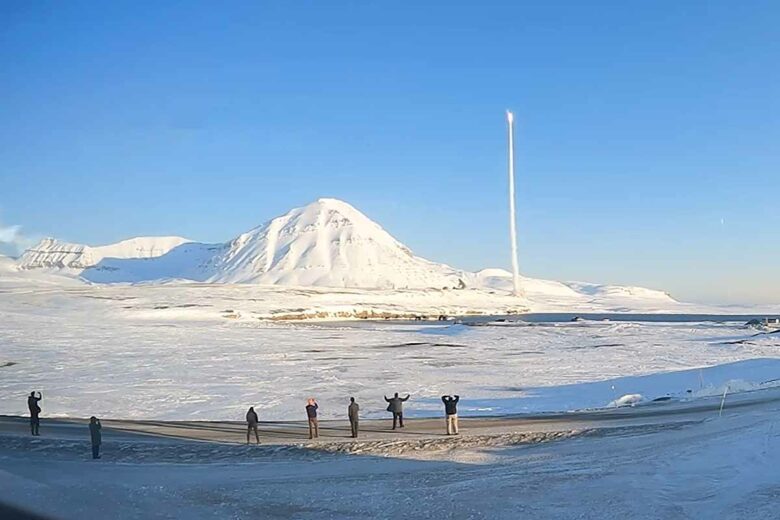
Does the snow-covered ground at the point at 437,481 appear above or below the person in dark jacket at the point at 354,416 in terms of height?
below

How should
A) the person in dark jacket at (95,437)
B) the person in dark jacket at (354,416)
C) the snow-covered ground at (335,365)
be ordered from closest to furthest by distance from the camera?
the person in dark jacket at (95,437)
the person in dark jacket at (354,416)
the snow-covered ground at (335,365)

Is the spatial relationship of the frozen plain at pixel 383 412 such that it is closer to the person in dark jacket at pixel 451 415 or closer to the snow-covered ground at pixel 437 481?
the snow-covered ground at pixel 437 481

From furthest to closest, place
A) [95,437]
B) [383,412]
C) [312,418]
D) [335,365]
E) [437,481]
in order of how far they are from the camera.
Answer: [335,365], [383,412], [312,418], [95,437], [437,481]

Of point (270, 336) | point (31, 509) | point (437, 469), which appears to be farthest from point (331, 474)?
point (270, 336)

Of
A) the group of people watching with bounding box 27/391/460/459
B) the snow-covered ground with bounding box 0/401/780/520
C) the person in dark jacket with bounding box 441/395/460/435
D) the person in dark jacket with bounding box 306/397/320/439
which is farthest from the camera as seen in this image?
the person in dark jacket with bounding box 441/395/460/435

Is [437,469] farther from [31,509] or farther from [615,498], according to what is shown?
[31,509]

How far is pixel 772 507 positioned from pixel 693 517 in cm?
174

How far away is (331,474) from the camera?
73.8ft

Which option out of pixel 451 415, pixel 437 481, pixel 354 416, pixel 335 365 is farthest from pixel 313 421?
pixel 335 365

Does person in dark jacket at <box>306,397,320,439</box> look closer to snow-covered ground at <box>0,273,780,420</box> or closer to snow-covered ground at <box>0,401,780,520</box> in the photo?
snow-covered ground at <box>0,401,780,520</box>

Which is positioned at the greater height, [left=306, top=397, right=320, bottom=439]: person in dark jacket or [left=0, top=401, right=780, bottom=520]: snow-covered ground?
[left=306, top=397, right=320, bottom=439]: person in dark jacket

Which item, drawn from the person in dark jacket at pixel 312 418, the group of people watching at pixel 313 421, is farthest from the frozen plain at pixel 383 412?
the person in dark jacket at pixel 312 418

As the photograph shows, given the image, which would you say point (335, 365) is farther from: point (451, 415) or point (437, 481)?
point (437, 481)

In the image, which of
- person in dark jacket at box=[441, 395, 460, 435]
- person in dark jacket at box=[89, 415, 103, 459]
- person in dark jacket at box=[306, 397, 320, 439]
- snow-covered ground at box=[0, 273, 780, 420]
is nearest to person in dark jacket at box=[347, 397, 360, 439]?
person in dark jacket at box=[306, 397, 320, 439]
